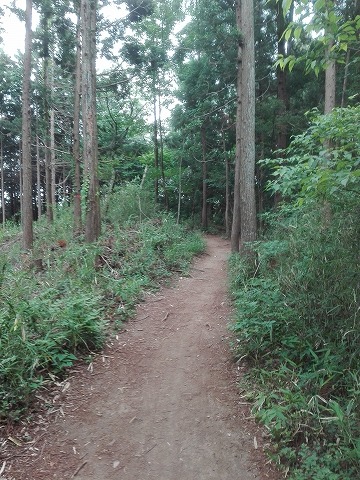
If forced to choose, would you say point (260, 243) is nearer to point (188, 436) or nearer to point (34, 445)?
point (188, 436)

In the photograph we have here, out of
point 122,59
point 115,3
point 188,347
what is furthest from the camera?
point 122,59

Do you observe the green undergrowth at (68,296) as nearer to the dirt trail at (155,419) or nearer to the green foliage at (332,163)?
the dirt trail at (155,419)

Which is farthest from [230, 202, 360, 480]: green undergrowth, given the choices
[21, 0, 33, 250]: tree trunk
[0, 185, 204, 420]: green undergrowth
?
[21, 0, 33, 250]: tree trunk

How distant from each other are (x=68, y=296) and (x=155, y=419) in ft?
9.37

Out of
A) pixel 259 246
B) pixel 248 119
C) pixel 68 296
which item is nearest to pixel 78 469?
pixel 68 296

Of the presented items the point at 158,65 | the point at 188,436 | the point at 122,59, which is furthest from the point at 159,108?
the point at 188,436

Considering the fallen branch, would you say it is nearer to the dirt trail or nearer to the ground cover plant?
the dirt trail

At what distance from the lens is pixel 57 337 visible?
425 centimetres

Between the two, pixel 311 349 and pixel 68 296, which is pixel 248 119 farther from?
pixel 311 349

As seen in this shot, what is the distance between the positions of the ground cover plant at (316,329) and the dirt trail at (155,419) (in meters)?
0.35

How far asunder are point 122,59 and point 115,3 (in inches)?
77.4

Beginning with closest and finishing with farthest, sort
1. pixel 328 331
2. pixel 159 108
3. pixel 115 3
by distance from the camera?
pixel 328 331
pixel 115 3
pixel 159 108

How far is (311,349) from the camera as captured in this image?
381 cm

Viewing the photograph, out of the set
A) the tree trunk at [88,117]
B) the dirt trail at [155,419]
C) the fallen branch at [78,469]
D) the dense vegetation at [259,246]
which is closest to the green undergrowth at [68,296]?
the dense vegetation at [259,246]
